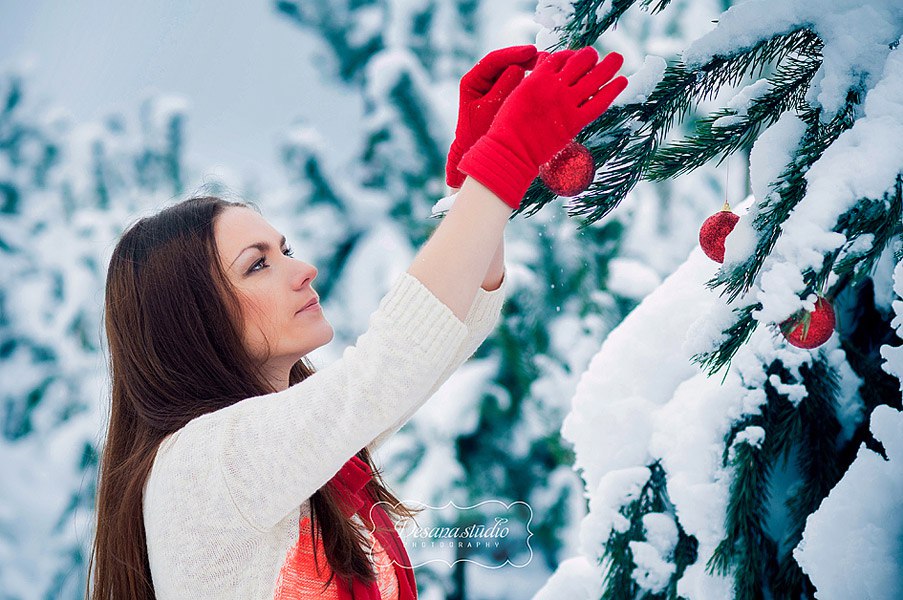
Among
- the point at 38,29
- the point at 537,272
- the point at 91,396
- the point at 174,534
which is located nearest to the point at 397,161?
the point at 537,272

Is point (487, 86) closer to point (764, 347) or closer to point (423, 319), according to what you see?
point (423, 319)

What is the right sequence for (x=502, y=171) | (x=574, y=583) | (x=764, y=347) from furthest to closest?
(x=574, y=583) < (x=764, y=347) < (x=502, y=171)

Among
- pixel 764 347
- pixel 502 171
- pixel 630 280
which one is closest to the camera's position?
pixel 502 171

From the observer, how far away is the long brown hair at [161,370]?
105 centimetres

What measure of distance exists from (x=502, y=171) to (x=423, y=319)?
0.17 metres

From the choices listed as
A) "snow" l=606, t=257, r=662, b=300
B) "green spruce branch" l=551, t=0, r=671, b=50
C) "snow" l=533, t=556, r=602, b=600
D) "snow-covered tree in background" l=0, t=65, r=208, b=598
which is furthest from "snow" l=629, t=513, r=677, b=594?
"snow-covered tree in background" l=0, t=65, r=208, b=598

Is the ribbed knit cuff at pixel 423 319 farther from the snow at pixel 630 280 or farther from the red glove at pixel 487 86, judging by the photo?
the snow at pixel 630 280

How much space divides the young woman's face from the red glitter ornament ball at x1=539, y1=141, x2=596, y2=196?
486mm

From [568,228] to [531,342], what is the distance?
554mm

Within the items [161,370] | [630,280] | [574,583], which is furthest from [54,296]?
[574,583]

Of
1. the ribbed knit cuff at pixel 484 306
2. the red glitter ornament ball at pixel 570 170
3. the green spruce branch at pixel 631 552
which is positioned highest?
the red glitter ornament ball at pixel 570 170

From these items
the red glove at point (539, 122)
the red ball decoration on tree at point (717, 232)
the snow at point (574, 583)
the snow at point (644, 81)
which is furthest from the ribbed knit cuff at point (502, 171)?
the snow at point (574, 583)

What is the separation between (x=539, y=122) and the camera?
0.75 m

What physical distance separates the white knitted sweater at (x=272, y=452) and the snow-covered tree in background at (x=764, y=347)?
23 centimetres
